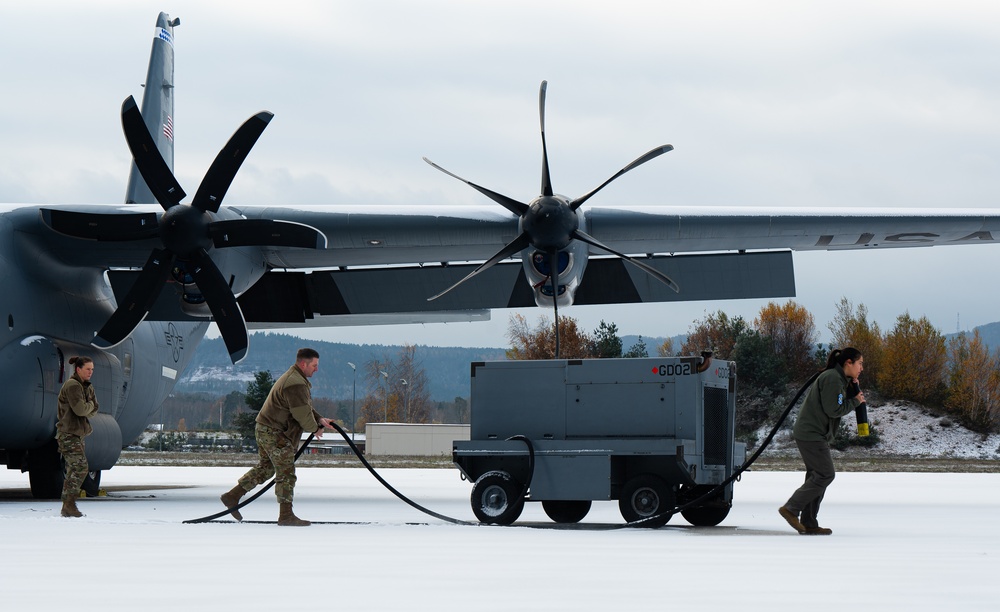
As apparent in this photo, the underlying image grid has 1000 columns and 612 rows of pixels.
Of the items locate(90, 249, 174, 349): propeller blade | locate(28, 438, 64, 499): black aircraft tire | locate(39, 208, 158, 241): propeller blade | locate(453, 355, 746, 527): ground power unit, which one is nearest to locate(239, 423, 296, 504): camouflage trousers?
locate(453, 355, 746, 527): ground power unit

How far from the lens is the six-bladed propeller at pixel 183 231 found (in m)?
16.8

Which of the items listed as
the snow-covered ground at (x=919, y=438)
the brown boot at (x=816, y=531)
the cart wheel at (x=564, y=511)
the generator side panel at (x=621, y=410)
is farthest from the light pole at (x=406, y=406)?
the brown boot at (x=816, y=531)

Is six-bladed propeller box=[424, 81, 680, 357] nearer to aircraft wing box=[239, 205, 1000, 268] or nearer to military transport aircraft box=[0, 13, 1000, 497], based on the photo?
military transport aircraft box=[0, 13, 1000, 497]

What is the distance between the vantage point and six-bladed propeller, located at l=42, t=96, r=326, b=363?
16.8m

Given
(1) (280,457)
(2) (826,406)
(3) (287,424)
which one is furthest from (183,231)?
(2) (826,406)

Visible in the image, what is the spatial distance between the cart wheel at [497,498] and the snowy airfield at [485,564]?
0.56 meters

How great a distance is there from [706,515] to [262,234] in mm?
7756

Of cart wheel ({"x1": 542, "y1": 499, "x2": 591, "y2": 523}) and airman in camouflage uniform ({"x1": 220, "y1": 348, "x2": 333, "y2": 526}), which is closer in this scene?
airman in camouflage uniform ({"x1": 220, "y1": 348, "x2": 333, "y2": 526})

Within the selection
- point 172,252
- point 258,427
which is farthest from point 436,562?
point 172,252

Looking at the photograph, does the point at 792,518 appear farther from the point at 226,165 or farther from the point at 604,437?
the point at 226,165

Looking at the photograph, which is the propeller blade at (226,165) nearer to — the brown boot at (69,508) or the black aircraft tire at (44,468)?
the black aircraft tire at (44,468)

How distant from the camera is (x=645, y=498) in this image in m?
12.5

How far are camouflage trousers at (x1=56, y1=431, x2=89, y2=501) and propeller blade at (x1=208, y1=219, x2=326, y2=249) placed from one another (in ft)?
13.9

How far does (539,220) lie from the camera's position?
54.5ft
